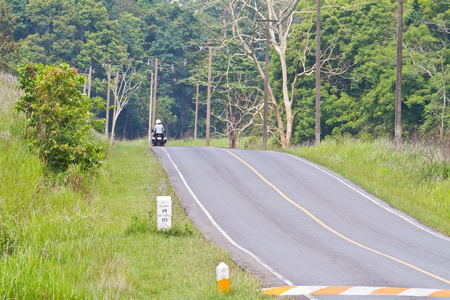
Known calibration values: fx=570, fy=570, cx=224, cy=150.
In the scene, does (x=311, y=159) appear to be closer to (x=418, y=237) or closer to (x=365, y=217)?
(x=365, y=217)

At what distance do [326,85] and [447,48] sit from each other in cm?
1193

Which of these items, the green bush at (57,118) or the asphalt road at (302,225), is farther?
the green bush at (57,118)

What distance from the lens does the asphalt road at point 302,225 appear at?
1120 centimetres

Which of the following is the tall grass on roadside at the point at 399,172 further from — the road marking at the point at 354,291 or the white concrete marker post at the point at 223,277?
the white concrete marker post at the point at 223,277

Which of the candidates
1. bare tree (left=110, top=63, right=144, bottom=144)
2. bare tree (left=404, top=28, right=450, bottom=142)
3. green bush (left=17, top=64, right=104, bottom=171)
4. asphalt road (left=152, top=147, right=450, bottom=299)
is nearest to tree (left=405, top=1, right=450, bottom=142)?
bare tree (left=404, top=28, right=450, bottom=142)

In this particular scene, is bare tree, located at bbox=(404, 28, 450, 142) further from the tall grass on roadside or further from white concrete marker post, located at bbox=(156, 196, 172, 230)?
white concrete marker post, located at bbox=(156, 196, 172, 230)

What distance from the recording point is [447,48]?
1561 inches

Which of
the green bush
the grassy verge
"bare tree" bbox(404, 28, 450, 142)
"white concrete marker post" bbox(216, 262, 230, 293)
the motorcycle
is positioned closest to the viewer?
"white concrete marker post" bbox(216, 262, 230, 293)

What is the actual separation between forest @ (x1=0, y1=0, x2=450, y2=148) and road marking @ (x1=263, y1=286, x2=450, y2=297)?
24.8 m

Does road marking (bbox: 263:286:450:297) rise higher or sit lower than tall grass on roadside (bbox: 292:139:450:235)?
lower

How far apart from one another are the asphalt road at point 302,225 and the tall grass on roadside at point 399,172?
72 centimetres

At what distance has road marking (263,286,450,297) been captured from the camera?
9.45 metres

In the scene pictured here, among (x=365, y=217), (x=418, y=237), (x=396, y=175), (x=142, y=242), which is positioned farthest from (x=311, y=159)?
(x=142, y=242)

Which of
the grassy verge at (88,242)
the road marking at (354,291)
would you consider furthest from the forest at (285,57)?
the road marking at (354,291)
